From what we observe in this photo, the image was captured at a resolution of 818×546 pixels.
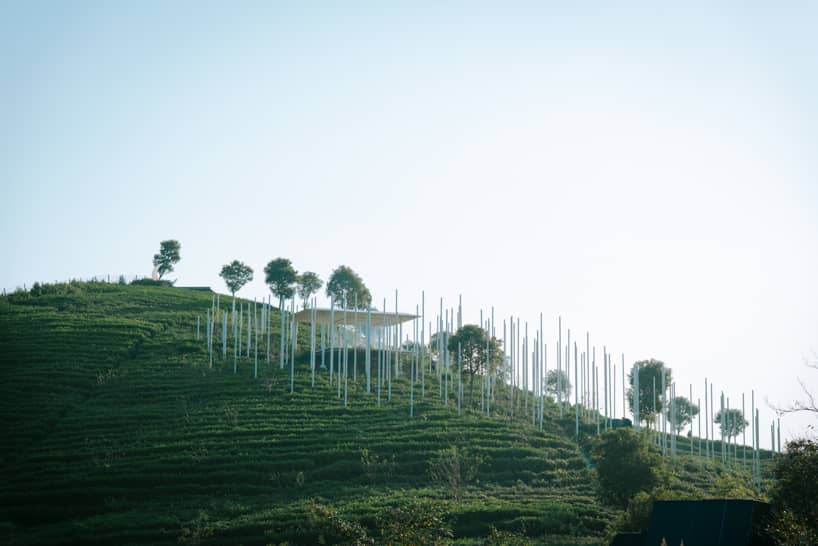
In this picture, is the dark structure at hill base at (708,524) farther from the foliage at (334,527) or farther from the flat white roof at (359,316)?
the flat white roof at (359,316)

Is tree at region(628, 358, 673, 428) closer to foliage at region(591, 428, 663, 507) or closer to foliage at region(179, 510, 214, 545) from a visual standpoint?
foliage at region(591, 428, 663, 507)

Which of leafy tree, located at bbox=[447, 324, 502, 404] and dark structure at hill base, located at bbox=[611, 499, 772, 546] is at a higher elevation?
leafy tree, located at bbox=[447, 324, 502, 404]

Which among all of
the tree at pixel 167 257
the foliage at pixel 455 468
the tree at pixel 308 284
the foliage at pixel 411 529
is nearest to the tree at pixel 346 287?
the tree at pixel 308 284

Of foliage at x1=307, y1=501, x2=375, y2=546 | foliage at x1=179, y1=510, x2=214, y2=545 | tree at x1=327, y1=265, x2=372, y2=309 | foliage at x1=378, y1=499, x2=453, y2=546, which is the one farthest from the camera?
tree at x1=327, y1=265, x2=372, y2=309

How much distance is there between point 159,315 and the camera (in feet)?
282

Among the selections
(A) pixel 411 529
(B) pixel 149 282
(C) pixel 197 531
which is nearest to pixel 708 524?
(A) pixel 411 529

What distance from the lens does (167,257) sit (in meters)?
116

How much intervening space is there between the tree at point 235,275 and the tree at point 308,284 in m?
7.27

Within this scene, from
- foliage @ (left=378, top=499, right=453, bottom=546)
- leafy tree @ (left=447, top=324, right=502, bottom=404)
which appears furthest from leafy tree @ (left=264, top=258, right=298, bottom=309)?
foliage @ (left=378, top=499, right=453, bottom=546)

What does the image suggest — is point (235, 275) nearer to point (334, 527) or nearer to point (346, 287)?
point (346, 287)

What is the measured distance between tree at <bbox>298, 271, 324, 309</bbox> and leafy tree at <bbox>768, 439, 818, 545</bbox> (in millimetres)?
75859

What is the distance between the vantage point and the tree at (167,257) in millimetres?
115500

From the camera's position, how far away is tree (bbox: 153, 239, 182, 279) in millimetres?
115500

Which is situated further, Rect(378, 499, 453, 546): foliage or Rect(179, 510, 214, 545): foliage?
Rect(179, 510, 214, 545): foliage
